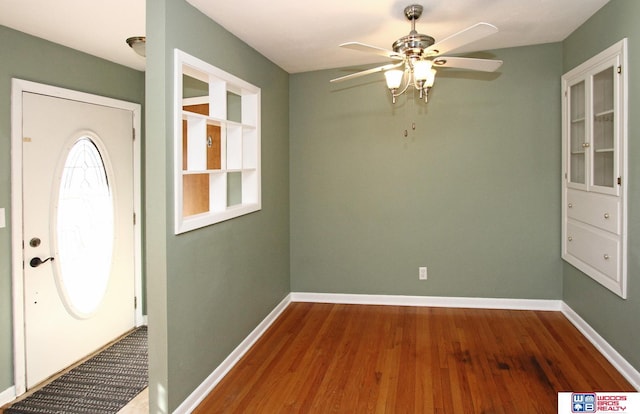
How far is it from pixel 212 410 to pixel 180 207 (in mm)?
1238

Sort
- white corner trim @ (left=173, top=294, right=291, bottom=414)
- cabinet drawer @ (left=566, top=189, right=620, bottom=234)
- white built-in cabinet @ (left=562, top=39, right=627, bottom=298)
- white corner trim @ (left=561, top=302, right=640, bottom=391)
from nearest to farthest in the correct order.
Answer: white corner trim @ (left=173, top=294, right=291, bottom=414)
white corner trim @ (left=561, top=302, right=640, bottom=391)
white built-in cabinet @ (left=562, top=39, right=627, bottom=298)
cabinet drawer @ (left=566, top=189, right=620, bottom=234)

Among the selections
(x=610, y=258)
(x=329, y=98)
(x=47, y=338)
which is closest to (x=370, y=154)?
(x=329, y=98)

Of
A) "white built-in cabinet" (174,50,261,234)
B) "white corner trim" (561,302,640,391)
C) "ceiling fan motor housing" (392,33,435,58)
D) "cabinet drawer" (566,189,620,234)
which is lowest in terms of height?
"white corner trim" (561,302,640,391)

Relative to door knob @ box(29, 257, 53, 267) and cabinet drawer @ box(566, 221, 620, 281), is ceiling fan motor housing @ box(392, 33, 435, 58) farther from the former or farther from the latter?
door knob @ box(29, 257, 53, 267)

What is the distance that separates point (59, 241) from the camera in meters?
3.33

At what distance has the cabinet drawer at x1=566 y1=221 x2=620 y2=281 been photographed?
9.90 ft

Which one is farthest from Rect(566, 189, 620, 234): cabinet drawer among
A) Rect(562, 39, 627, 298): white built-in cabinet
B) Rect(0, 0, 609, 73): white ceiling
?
Rect(0, 0, 609, 73): white ceiling

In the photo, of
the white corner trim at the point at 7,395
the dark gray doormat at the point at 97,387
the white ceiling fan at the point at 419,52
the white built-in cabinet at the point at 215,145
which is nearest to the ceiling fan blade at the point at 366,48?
the white ceiling fan at the point at 419,52

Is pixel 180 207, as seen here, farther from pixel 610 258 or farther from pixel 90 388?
pixel 610 258

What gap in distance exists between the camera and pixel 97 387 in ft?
10.1

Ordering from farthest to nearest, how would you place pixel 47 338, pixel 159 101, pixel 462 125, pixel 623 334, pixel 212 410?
pixel 462 125 → pixel 47 338 → pixel 623 334 → pixel 212 410 → pixel 159 101

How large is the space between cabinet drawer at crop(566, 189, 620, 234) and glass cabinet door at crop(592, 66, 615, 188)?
0.12 meters

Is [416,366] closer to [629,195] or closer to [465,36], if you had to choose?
[629,195]

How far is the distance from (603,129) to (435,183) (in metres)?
1.51
